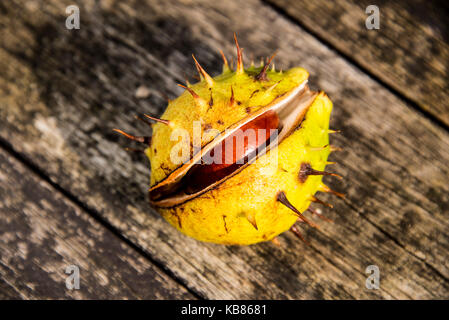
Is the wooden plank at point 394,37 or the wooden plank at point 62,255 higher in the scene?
the wooden plank at point 394,37

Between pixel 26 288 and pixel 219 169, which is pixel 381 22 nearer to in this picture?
pixel 219 169

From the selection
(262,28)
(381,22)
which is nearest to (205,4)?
(262,28)

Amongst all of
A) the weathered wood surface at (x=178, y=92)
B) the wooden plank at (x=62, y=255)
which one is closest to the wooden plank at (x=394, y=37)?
the weathered wood surface at (x=178, y=92)

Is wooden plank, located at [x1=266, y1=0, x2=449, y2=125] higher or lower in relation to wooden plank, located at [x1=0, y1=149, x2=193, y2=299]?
higher

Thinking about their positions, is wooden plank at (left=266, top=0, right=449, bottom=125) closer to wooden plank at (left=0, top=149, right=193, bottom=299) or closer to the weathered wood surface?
the weathered wood surface

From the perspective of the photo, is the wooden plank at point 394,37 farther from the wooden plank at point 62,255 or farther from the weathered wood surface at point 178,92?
the wooden plank at point 62,255

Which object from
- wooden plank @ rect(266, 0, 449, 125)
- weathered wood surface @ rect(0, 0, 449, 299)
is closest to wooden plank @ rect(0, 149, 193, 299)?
weathered wood surface @ rect(0, 0, 449, 299)
